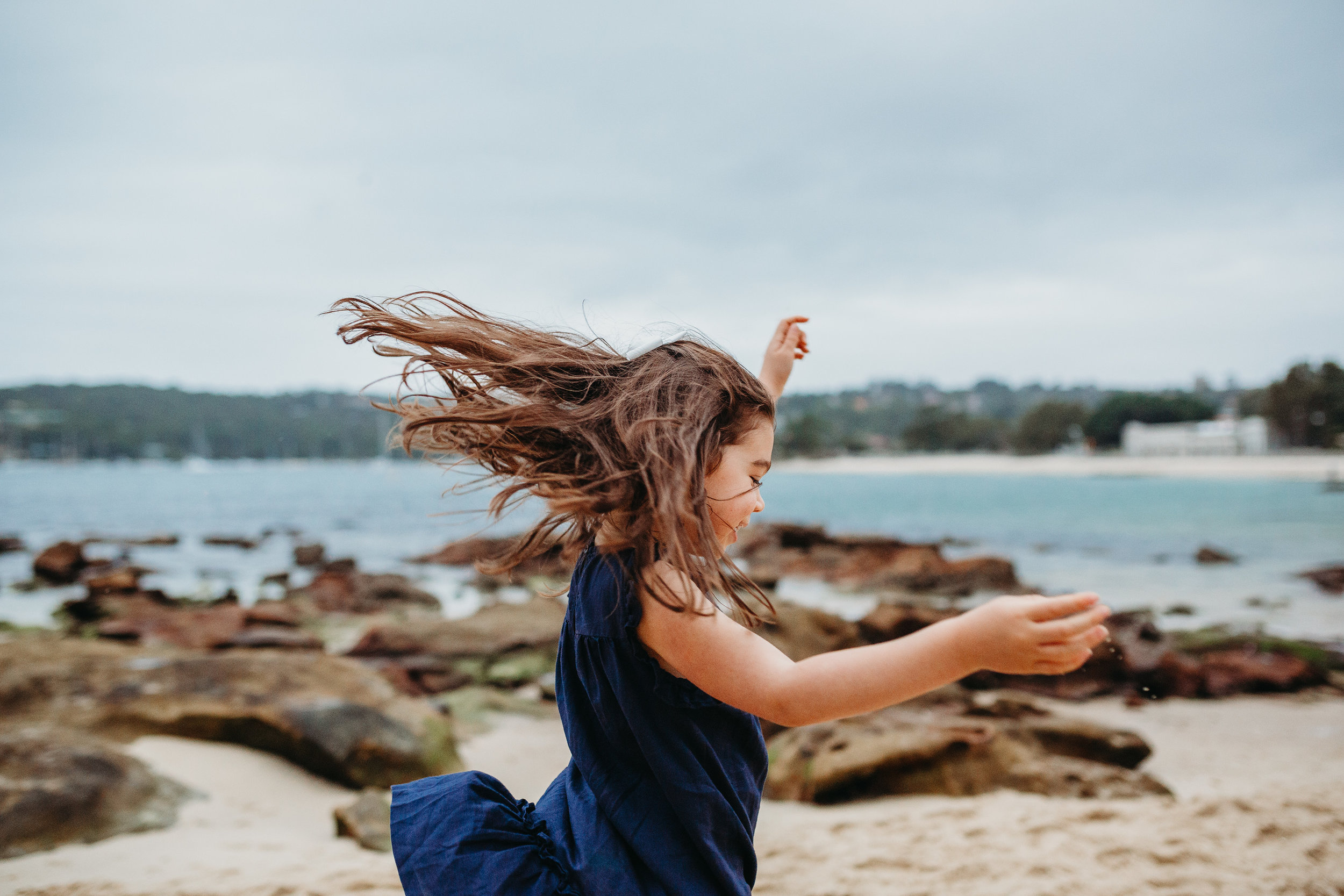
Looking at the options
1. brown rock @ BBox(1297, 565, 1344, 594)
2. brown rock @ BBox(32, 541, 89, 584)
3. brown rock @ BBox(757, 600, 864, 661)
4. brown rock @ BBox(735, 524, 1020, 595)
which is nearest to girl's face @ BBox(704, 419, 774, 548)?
brown rock @ BBox(757, 600, 864, 661)

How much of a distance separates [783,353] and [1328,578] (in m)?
15.3

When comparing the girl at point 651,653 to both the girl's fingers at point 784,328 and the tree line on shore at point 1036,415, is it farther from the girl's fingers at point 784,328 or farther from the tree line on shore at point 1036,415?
the tree line on shore at point 1036,415

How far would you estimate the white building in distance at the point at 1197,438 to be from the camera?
43.0 m

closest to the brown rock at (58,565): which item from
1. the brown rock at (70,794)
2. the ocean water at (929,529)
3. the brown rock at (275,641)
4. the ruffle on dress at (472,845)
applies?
the ocean water at (929,529)

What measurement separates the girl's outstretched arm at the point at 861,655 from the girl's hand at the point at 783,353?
85cm

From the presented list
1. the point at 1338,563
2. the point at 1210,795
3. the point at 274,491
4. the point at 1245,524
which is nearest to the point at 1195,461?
the point at 1245,524

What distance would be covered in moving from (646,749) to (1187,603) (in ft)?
42.7

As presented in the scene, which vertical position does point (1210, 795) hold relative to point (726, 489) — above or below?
below

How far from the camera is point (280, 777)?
4098mm

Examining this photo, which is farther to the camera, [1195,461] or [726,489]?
[1195,461]

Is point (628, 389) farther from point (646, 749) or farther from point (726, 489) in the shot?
point (646, 749)

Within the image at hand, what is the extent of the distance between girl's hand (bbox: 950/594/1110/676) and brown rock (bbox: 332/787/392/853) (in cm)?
281

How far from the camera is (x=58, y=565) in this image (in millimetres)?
14109

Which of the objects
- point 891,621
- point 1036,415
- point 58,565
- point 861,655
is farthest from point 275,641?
point 1036,415
